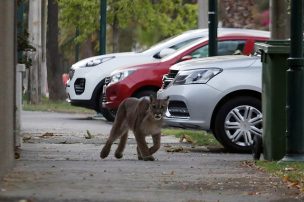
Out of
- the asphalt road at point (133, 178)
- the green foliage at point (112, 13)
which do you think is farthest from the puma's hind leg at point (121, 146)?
the green foliage at point (112, 13)

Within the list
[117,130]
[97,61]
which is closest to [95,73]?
[97,61]

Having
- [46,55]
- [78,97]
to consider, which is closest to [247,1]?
[46,55]

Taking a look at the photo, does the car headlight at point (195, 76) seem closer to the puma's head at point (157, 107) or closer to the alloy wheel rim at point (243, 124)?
the alloy wheel rim at point (243, 124)

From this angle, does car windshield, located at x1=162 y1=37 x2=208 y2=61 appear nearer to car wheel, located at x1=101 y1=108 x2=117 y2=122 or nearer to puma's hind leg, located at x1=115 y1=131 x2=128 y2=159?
Result: car wheel, located at x1=101 y1=108 x2=117 y2=122

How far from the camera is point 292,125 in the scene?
39.4ft

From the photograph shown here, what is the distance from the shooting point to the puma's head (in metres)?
12.9

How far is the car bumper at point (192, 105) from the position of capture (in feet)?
48.2

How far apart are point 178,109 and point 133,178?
4.56m

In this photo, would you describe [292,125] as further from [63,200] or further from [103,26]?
[103,26]

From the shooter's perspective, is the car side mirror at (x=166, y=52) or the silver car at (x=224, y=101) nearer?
the silver car at (x=224, y=101)

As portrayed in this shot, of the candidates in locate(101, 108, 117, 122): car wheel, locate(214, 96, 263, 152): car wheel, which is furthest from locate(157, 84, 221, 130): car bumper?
locate(101, 108, 117, 122): car wheel

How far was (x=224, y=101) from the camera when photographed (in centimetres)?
1473

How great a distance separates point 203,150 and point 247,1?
2098 centimetres

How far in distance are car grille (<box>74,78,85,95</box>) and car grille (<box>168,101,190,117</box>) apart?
652cm
